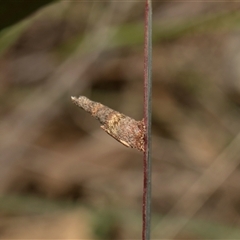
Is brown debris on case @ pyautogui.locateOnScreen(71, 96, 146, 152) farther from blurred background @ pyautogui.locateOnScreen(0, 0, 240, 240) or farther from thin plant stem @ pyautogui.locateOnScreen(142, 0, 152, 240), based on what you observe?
blurred background @ pyautogui.locateOnScreen(0, 0, 240, 240)

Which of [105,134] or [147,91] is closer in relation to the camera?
[147,91]

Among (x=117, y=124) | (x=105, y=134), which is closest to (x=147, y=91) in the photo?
(x=117, y=124)

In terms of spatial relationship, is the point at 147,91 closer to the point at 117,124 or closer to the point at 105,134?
the point at 117,124

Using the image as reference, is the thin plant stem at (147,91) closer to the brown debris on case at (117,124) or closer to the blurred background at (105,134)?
the brown debris on case at (117,124)

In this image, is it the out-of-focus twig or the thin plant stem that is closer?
the thin plant stem

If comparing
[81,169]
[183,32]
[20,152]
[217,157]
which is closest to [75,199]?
[81,169]

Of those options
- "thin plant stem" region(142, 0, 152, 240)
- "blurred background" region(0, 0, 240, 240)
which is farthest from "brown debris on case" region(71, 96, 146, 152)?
"blurred background" region(0, 0, 240, 240)
